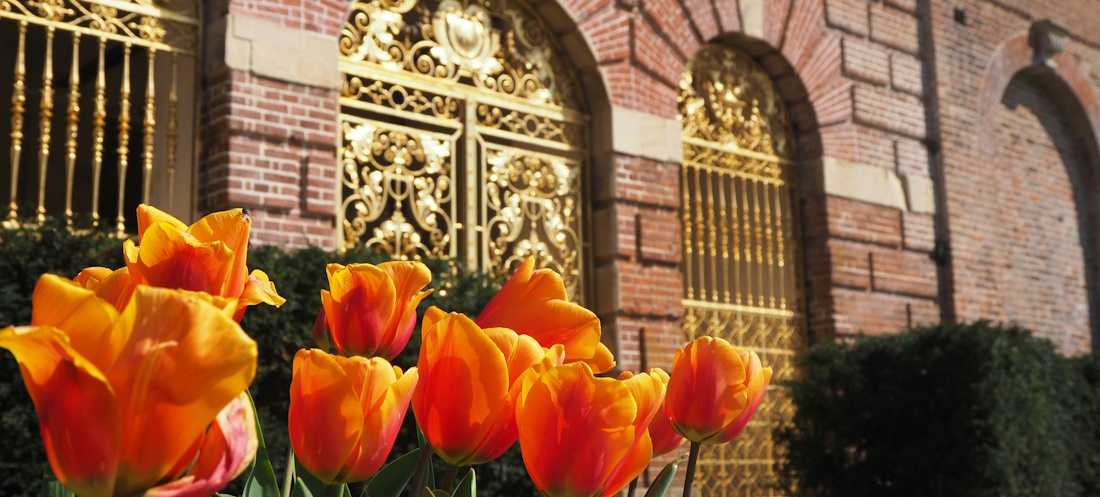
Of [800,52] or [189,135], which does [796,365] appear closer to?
[800,52]

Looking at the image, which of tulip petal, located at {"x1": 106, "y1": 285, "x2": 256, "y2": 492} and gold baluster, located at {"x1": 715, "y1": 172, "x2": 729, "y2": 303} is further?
gold baluster, located at {"x1": 715, "y1": 172, "x2": 729, "y2": 303}

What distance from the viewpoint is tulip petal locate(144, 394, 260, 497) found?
70 cm

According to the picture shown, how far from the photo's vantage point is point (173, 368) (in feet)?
2.13

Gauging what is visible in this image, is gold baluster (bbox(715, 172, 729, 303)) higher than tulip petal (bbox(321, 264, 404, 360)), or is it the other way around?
gold baluster (bbox(715, 172, 729, 303))

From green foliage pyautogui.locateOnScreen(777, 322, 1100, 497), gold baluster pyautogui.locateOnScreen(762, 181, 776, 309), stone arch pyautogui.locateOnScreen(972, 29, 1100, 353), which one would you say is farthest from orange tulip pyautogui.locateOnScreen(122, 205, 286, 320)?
stone arch pyautogui.locateOnScreen(972, 29, 1100, 353)

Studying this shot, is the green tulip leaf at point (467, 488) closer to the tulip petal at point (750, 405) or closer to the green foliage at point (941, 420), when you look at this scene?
the tulip petal at point (750, 405)

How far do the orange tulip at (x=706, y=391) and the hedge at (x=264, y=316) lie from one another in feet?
14.5

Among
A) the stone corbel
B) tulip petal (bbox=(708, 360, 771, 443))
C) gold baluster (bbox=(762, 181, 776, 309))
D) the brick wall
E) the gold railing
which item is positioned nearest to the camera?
tulip petal (bbox=(708, 360, 771, 443))

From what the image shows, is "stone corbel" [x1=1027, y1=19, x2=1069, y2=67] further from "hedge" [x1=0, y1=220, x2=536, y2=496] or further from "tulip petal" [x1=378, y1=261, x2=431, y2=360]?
"tulip petal" [x1=378, y1=261, x2=431, y2=360]

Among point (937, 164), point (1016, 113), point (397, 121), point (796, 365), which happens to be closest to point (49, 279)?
point (397, 121)

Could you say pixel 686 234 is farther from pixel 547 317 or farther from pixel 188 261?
pixel 188 261

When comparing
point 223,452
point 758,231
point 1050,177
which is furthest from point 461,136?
point 1050,177

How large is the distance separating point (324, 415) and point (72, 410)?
0.88 feet

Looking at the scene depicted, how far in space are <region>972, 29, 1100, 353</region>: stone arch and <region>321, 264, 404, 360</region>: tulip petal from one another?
11676 millimetres
